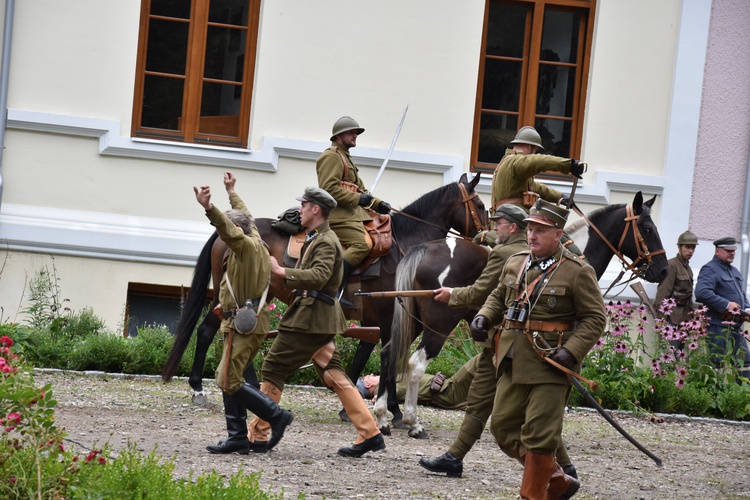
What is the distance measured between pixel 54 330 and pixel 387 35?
16.2 feet

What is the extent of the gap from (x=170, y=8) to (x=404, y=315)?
5305mm

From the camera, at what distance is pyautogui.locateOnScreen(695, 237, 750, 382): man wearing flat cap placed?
12391mm

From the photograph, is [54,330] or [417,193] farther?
[417,193]

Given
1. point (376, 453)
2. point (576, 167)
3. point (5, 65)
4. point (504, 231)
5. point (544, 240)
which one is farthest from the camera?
point (5, 65)

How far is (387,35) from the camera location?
12.7 metres

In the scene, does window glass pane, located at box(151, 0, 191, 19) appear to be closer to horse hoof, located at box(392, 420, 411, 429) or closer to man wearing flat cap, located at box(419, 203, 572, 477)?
horse hoof, located at box(392, 420, 411, 429)

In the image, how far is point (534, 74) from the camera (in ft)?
44.4

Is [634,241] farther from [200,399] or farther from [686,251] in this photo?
[200,399]

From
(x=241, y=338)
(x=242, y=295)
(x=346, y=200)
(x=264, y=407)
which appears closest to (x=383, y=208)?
(x=346, y=200)

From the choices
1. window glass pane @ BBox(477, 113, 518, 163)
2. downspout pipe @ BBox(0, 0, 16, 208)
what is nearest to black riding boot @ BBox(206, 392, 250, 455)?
downspout pipe @ BBox(0, 0, 16, 208)

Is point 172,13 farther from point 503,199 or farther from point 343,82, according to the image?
point 503,199

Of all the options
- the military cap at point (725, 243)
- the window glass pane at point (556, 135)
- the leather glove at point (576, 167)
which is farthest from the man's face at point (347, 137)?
→ the military cap at point (725, 243)

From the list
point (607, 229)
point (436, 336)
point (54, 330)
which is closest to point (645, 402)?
point (607, 229)

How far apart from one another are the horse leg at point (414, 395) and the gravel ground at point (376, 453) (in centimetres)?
12
